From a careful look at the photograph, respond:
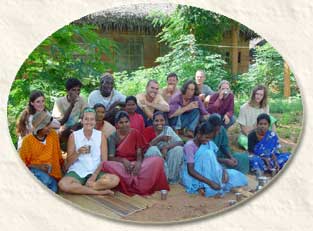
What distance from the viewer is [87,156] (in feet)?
8.92

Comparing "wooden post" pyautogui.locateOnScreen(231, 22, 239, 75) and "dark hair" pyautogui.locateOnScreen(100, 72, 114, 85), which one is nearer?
"wooden post" pyautogui.locateOnScreen(231, 22, 239, 75)

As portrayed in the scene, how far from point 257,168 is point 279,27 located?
749 millimetres

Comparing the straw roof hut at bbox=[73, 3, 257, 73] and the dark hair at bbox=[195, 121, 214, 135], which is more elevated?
the straw roof hut at bbox=[73, 3, 257, 73]

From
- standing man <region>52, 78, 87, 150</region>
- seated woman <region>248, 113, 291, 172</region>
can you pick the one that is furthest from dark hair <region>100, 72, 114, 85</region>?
seated woman <region>248, 113, 291, 172</region>

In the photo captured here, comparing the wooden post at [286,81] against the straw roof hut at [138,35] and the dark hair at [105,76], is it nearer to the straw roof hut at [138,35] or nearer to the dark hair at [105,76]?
the straw roof hut at [138,35]

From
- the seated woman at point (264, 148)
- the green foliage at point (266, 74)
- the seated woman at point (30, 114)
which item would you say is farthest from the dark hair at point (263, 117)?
the seated woman at point (30, 114)

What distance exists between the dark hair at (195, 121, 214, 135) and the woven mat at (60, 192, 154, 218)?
46cm

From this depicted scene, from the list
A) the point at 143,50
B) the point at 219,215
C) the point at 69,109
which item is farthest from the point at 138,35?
the point at 219,215

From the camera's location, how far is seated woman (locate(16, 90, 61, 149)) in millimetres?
2695

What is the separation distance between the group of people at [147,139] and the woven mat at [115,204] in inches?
1.5

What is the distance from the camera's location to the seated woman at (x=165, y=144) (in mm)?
2666

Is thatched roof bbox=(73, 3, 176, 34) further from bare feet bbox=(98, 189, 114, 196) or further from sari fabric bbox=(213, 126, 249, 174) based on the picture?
bare feet bbox=(98, 189, 114, 196)

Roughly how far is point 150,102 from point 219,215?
716mm

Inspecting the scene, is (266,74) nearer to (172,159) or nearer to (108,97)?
(172,159)
